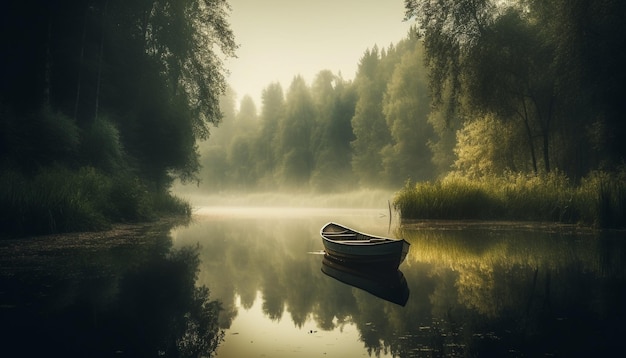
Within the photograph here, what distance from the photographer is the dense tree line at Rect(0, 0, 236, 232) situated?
18250 millimetres

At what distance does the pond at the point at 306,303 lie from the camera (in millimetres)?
5340

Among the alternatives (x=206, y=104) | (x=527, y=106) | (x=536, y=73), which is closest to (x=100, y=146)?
(x=206, y=104)

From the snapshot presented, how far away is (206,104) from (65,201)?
17.8m

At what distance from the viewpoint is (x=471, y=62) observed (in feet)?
87.7

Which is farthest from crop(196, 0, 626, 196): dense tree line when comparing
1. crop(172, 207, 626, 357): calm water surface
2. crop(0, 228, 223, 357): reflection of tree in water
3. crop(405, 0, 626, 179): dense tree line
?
crop(0, 228, 223, 357): reflection of tree in water

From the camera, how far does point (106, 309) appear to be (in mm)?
6758

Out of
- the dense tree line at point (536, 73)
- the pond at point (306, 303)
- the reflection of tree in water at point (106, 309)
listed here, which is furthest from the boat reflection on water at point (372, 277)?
the dense tree line at point (536, 73)

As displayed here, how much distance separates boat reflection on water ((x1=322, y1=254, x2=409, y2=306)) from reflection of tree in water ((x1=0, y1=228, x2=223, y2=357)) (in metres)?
2.84

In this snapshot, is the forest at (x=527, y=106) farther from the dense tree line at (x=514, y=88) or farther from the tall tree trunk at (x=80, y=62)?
the tall tree trunk at (x=80, y=62)

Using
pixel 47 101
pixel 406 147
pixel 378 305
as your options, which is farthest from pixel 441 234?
pixel 406 147

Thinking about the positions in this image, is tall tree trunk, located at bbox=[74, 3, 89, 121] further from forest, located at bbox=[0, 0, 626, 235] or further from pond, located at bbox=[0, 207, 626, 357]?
pond, located at bbox=[0, 207, 626, 357]

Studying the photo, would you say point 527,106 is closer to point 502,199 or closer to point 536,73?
point 536,73

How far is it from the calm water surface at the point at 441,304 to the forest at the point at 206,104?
7.97 metres

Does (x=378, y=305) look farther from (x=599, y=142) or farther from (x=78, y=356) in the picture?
(x=599, y=142)
